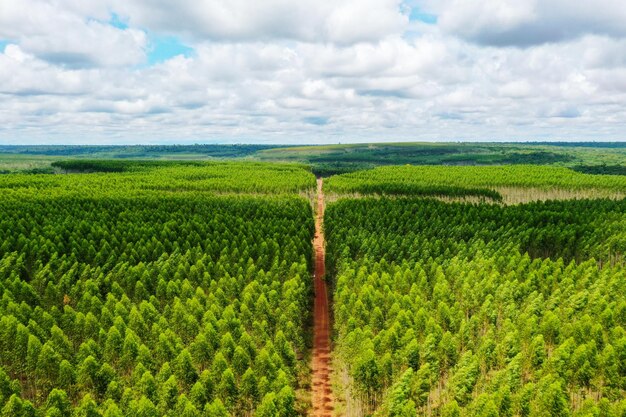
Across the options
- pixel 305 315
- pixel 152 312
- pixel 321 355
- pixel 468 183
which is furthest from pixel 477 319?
pixel 468 183

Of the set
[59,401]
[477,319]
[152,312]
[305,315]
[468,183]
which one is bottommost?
[305,315]

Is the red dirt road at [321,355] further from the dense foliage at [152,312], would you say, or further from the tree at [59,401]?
the tree at [59,401]

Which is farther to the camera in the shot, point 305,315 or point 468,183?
point 468,183

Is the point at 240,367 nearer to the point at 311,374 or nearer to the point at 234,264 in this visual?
the point at 311,374

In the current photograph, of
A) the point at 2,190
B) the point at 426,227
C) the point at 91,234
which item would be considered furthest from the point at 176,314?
the point at 2,190

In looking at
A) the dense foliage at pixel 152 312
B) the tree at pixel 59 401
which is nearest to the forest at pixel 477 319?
the dense foliage at pixel 152 312

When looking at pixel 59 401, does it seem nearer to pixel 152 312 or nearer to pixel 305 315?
pixel 152 312

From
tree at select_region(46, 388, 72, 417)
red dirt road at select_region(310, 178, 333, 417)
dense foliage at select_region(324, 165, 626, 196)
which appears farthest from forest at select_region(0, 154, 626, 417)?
dense foliage at select_region(324, 165, 626, 196)
